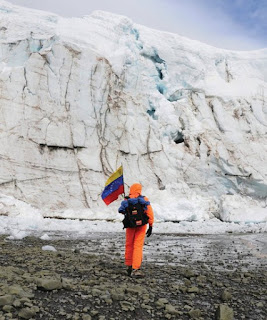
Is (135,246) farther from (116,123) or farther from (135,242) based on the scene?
(116,123)

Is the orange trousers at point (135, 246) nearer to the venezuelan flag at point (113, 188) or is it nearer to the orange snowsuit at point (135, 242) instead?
the orange snowsuit at point (135, 242)

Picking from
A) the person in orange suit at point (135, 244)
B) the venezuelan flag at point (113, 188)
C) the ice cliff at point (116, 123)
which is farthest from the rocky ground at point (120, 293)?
the ice cliff at point (116, 123)

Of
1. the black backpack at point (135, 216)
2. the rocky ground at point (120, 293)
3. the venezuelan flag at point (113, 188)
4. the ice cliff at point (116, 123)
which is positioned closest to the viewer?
the rocky ground at point (120, 293)

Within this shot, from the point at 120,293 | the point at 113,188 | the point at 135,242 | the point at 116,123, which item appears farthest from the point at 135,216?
the point at 116,123

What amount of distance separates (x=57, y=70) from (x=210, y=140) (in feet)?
40.8

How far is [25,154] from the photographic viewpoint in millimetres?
20938

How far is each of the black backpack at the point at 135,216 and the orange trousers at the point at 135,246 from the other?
0.48ft

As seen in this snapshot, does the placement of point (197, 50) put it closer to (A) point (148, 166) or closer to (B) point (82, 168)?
(A) point (148, 166)

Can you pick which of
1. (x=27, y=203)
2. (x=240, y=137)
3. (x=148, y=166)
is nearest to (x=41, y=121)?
(x=27, y=203)

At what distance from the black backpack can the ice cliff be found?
15165mm

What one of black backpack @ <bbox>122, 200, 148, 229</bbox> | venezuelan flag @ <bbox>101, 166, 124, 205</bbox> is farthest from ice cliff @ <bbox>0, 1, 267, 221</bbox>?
black backpack @ <bbox>122, 200, 148, 229</bbox>

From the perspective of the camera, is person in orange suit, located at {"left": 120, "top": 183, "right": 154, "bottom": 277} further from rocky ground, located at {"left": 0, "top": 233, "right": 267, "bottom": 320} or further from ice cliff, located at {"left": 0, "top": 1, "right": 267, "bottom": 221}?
ice cliff, located at {"left": 0, "top": 1, "right": 267, "bottom": 221}

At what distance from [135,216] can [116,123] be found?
1978cm

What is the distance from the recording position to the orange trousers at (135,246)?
15.6 feet
